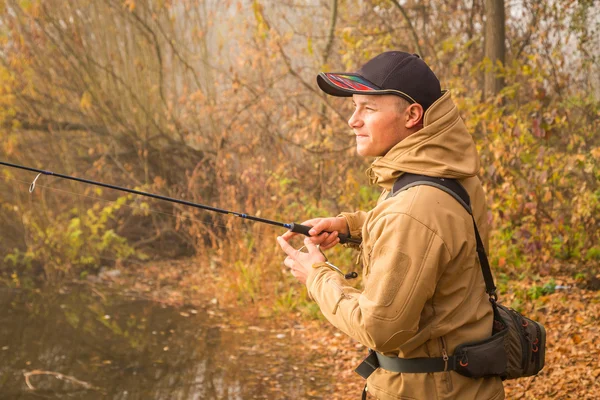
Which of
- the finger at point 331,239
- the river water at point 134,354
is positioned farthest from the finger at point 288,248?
the river water at point 134,354

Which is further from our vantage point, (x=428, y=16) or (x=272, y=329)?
(x=428, y=16)

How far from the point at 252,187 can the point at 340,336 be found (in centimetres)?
276

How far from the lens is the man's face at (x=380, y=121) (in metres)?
2.00

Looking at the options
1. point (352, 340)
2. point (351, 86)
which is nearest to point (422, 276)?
point (351, 86)

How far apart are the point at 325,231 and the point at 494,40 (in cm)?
479

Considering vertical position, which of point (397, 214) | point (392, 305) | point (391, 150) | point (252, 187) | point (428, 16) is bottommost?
point (252, 187)

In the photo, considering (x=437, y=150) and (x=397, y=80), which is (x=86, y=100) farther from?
(x=437, y=150)

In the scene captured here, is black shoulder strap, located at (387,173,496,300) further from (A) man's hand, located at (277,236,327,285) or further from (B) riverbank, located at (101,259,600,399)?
(B) riverbank, located at (101,259,600,399)

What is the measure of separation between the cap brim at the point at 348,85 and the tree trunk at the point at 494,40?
4.72 m

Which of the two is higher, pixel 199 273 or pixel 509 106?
pixel 509 106

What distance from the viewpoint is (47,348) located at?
20.3 feet

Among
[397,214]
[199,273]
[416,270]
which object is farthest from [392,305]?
[199,273]

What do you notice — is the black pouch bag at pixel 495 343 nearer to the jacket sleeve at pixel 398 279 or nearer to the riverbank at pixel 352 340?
the jacket sleeve at pixel 398 279

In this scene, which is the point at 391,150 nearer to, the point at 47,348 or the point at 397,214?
the point at 397,214
